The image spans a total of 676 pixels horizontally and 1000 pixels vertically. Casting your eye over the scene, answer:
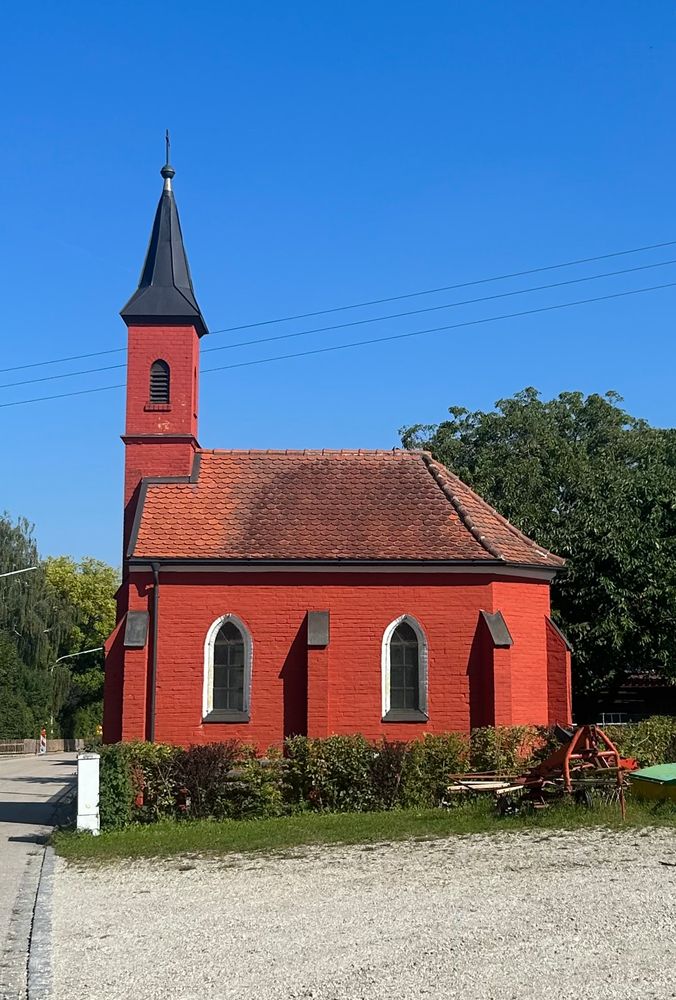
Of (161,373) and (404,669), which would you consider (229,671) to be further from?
(161,373)

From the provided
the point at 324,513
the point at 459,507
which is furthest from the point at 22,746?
the point at 459,507

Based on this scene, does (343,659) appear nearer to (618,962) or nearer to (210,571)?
(210,571)

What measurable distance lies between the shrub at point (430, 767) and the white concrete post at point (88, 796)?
5830 millimetres

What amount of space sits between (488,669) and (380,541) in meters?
3.80

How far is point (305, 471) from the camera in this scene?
25.8m

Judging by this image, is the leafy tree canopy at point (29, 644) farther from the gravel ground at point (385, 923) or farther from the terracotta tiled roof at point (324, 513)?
the gravel ground at point (385, 923)

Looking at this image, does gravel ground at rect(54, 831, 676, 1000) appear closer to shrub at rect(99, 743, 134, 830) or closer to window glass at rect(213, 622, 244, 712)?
shrub at rect(99, 743, 134, 830)

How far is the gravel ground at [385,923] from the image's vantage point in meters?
8.66

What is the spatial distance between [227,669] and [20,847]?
6.09 m

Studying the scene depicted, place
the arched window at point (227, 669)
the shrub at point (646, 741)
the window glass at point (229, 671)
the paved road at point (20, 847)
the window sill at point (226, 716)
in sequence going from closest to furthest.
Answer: the paved road at point (20, 847) → the shrub at point (646, 741) → the window sill at point (226, 716) → the arched window at point (227, 669) → the window glass at point (229, 671)

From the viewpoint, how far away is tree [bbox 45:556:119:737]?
6850 centimetres

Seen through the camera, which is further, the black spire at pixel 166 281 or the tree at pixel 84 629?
the tree at pixel 84 629

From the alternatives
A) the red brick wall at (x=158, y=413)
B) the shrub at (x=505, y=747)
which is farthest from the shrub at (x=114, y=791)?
the red brick wall at (x=158, y=413)

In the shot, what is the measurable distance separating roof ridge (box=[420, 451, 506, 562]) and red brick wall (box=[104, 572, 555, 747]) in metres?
0.76
